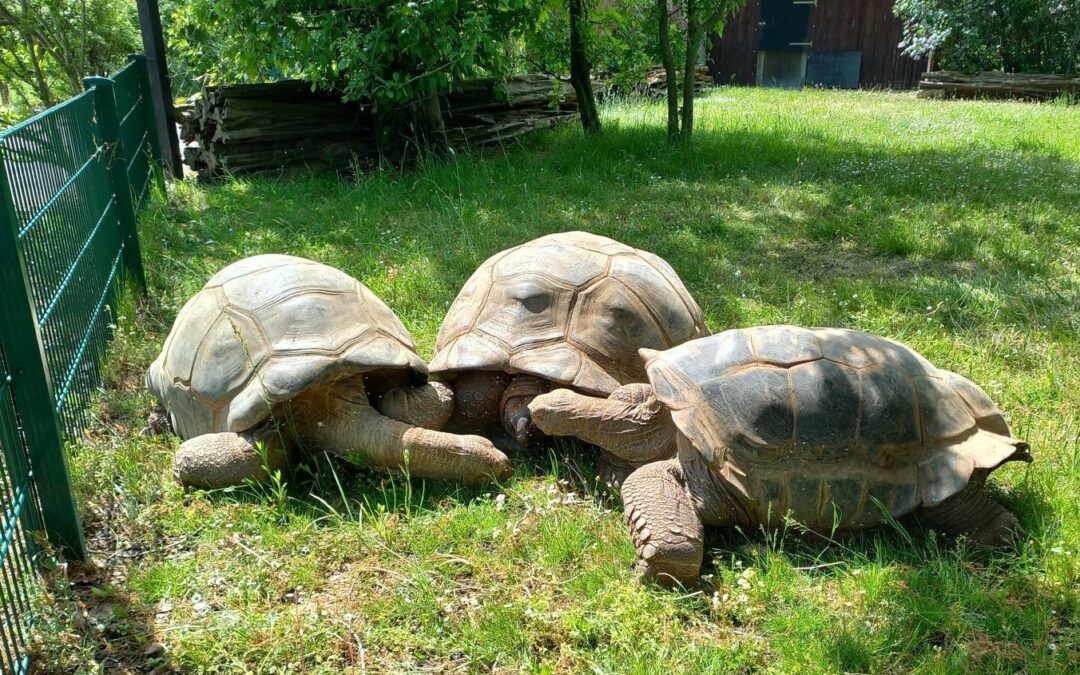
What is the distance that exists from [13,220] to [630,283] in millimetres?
2620

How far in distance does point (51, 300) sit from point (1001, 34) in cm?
2107

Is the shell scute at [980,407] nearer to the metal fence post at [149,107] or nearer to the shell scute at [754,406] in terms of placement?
the shell scute at [754,406]

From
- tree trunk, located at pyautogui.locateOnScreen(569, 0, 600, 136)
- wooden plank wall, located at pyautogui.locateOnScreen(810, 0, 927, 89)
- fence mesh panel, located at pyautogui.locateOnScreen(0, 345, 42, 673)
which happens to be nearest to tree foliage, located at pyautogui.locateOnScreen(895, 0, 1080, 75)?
wooden plank wall, located at pyautogui.locateOnScreen(810, 0, 927, 89)

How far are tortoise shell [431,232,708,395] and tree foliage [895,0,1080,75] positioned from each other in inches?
723

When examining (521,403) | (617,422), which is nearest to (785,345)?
(617,422)

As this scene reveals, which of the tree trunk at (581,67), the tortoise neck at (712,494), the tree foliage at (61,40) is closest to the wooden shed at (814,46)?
the tree trunk at (581,67)

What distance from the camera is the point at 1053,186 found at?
8.11 m

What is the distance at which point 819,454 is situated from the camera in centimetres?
310

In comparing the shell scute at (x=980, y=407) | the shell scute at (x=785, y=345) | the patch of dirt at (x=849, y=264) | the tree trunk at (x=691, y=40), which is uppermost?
the tree trunk at (x=691, y=40)

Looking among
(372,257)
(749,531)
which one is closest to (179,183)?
(372,257)

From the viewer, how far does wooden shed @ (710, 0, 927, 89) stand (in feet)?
75.0

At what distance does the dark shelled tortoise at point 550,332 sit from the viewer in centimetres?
384

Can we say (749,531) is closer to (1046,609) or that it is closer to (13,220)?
(1046,609)

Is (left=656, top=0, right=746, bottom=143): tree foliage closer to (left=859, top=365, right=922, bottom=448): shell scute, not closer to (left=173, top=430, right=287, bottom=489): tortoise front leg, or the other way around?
(left=859, top=365, right=922, bottom=448): shell scute
